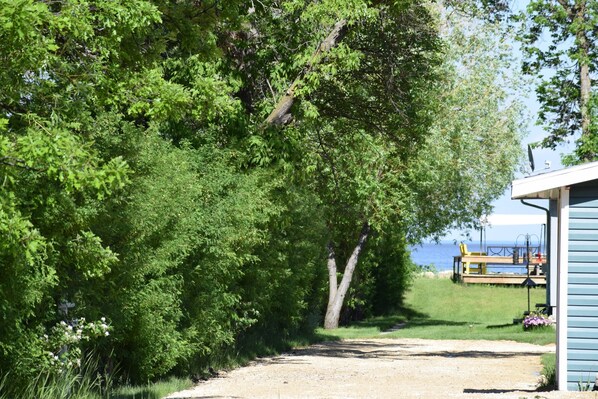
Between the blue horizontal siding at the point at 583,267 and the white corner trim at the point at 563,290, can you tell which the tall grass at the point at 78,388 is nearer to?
the white corner trim at the point at 563,290

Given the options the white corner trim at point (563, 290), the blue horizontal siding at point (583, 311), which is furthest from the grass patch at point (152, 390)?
the blue horizontal siding at point (583, 311)

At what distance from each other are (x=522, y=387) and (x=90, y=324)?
6.62 m

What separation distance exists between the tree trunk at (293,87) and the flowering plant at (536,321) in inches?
459

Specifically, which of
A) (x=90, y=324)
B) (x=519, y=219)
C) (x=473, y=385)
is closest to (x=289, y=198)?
(x=473, y=385)

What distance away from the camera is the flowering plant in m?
28.7

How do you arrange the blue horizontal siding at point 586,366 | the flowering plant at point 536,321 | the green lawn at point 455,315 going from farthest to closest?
the green lawn at point 455,315 < the flowering plant at point 536,321 < the blue horizontal siding at point 586,366

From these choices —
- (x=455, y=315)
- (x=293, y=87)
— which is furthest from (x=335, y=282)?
(x=293, y=87)

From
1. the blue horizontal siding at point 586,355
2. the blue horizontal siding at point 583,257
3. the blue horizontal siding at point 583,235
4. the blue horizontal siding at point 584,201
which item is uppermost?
the blue horizontal siding at point 584,201

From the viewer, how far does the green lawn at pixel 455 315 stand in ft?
95.9

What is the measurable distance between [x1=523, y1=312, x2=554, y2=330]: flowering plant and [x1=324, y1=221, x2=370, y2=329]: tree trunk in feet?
→ 17.4

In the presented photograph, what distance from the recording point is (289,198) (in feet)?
66.2

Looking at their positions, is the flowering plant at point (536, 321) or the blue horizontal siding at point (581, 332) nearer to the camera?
the blue horizontal siding at point (581, 332)

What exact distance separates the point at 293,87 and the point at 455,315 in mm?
21348

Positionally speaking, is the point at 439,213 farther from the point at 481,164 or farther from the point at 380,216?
the point at 380,216
